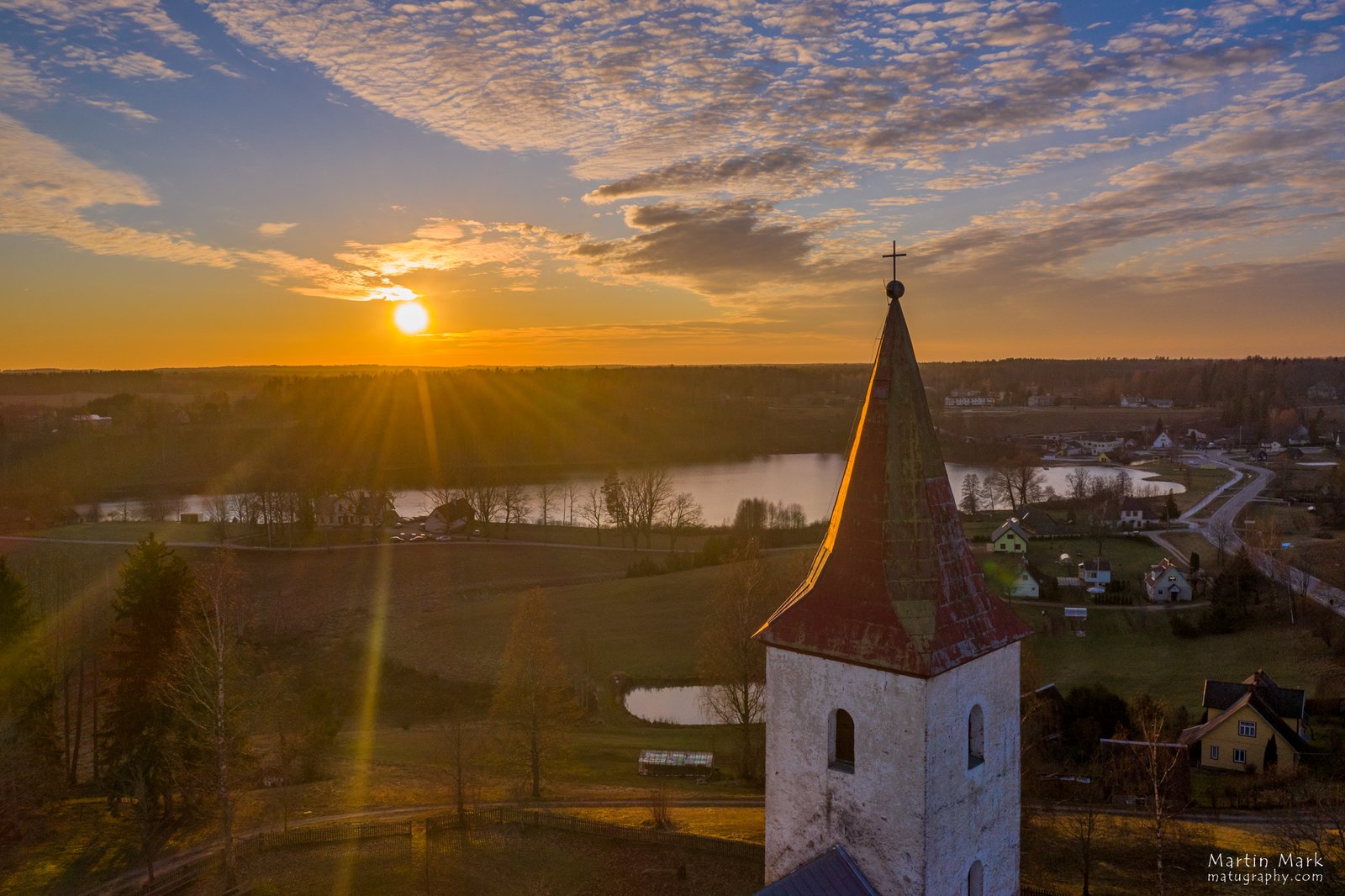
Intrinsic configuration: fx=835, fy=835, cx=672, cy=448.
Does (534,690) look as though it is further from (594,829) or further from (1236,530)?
(1236,530)

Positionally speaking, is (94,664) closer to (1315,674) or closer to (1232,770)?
(1232,770)

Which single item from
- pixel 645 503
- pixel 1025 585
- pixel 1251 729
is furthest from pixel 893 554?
pixel 645 503

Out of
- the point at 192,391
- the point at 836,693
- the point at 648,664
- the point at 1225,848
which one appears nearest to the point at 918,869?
the point at 836,693

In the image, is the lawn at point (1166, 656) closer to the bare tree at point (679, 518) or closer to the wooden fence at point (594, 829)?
the wooden fence at point (594, 829)

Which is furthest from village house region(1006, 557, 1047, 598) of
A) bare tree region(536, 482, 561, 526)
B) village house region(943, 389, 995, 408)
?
village house region(943, 389, 995, 408)

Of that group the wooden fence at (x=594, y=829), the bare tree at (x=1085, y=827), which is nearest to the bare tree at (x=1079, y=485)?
the bare tree at (x=1085, y=827)

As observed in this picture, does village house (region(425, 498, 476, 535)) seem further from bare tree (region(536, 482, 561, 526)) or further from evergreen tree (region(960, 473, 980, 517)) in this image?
evergreen tree (region(960, 473, 980, 517))
